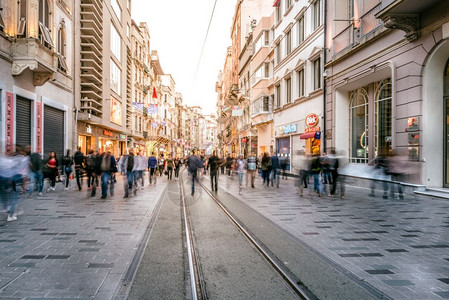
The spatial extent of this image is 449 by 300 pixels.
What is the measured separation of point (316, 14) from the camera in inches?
822

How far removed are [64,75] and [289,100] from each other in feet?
54.2

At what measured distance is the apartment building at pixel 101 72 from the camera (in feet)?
81.9

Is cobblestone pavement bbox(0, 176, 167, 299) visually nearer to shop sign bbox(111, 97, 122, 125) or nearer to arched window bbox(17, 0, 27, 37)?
arched window bbox(17, 0, 27, 37)

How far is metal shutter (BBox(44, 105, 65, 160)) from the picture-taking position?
19.2 meters

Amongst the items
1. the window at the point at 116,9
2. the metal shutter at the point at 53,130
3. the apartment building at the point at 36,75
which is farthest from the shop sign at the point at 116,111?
the metal shutter at the point at 53,130

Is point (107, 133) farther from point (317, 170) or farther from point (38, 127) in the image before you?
point (317, 170)

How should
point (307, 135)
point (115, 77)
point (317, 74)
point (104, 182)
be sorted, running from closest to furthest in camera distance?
point (104, 182) < point (317, 74) < point (307, 135) < point (115, 77)

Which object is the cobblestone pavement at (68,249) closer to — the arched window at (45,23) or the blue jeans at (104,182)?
the blue jeans at (104,182)

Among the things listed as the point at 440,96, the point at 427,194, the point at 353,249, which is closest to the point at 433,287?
the point at 353,249

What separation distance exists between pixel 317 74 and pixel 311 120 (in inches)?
117

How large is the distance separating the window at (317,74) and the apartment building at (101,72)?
16.3 meters

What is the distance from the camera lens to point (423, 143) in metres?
11.4

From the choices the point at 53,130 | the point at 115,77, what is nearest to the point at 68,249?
the point at 53,130

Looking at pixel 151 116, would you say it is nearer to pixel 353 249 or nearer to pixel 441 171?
pixel 441 171
